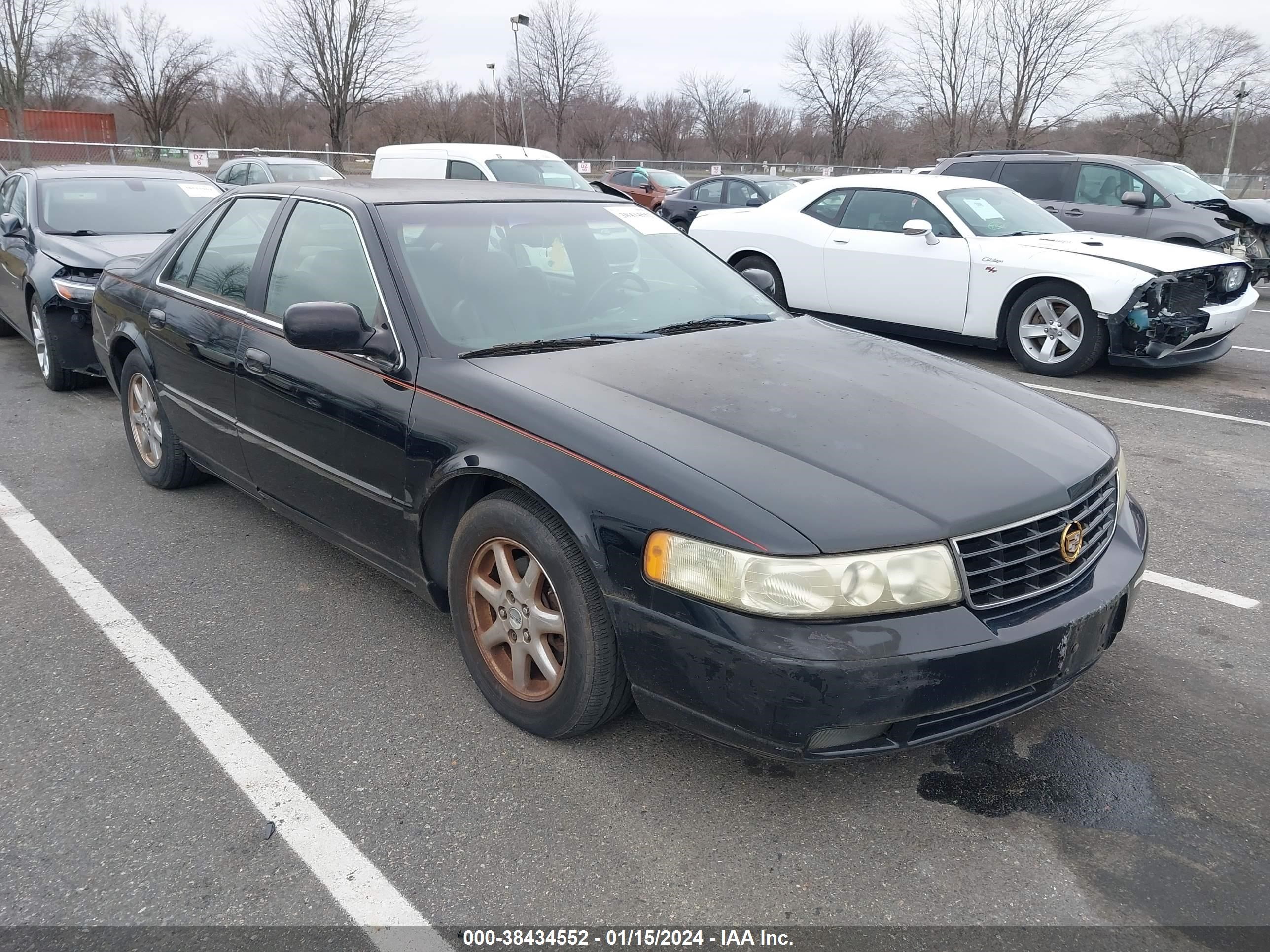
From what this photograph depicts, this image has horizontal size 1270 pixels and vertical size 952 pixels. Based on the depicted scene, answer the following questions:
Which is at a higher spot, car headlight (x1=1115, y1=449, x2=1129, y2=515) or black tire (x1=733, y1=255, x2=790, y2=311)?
black tire (x1=733, y1=255, x2=790, y2=311)

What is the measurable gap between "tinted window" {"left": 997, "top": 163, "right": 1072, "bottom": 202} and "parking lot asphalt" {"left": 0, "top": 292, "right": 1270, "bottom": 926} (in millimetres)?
8372

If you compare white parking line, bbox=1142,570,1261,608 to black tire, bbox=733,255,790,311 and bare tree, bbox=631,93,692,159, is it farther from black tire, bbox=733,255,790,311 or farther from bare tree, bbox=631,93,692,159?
bare tree, bbox=631,93,692,159

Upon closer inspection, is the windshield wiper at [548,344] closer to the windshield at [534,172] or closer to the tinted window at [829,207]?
the tinted window at [829,207]

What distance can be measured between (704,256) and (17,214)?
6.37 metres

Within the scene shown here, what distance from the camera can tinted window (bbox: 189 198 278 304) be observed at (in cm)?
397

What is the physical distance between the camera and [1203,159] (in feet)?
149

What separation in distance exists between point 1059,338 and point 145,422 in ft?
21.6

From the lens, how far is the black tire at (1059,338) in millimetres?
7512

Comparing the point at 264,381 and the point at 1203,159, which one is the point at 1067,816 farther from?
the point at 1203,159

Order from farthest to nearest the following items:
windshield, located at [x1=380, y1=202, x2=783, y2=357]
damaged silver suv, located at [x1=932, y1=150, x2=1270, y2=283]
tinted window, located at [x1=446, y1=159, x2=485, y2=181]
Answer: tinted window, located at [x1=446, y1=159, x2=485, y2=181] → damaged silver suv, located at [x1=932, y1=150, x2=1270, y2=283] → windshield, located at [x1=380, y1=202, x2=783, y2=357]

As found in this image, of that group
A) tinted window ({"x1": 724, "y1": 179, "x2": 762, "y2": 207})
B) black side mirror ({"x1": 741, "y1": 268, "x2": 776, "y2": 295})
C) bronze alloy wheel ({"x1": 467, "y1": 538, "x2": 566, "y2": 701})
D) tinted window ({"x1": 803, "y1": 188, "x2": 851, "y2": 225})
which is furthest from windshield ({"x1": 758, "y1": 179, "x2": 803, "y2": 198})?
bronze alloy wheel ({"x1": 467, "y1": 538, "x2": 566, "y2": 701})

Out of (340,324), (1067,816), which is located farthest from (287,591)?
(1067,816)

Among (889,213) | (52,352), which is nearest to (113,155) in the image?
(52,352)

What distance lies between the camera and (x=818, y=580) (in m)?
2.21
